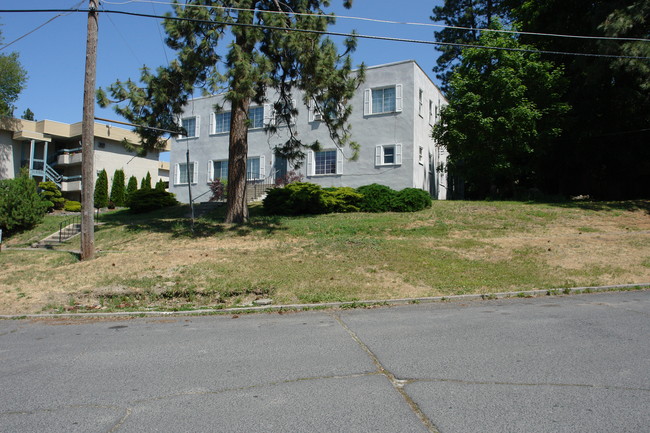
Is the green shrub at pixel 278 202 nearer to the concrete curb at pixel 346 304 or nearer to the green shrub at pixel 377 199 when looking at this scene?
the green shrub at pixel 377 199

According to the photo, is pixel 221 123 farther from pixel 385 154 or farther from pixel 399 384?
pixel 399 384

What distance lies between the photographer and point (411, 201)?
19.7m

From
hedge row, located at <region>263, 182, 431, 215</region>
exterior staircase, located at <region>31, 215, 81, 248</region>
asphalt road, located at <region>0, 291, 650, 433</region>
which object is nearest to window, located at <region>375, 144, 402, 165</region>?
hedge row, located at <region>263, 182, 431, 215</region>

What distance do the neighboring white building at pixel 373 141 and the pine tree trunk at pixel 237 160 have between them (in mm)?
4555

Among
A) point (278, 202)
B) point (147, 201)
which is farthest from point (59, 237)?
point (278, 202)

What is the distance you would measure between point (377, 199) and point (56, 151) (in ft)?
100

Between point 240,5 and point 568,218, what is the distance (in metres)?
14.4

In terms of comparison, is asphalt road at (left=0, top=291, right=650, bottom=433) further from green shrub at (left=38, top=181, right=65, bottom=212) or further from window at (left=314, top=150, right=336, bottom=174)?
green shrub at (left=38, top=181, right=65, bottom=212)

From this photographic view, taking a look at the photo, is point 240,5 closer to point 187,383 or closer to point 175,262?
point 175,262

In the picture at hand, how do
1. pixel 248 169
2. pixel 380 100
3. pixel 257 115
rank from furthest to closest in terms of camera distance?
pixel 257 115, pixel 248 169, pixel 380 100

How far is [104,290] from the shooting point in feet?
32.1

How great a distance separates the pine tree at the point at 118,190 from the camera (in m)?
34.7

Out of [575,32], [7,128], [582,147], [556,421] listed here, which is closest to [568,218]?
[582,147]

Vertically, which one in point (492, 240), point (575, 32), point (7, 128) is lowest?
point (492, 240)
